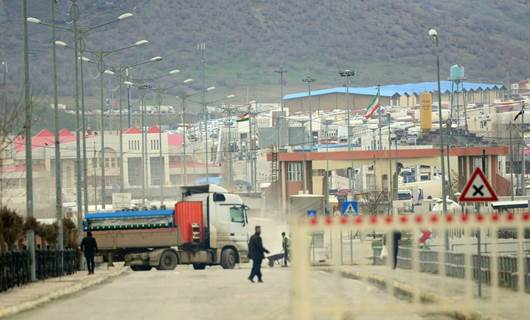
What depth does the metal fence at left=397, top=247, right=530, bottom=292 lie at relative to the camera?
52.6 feet

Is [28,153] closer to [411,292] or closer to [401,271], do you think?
[401,271]

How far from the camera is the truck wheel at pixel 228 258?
173ft

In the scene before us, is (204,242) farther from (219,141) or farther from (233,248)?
(219,141)

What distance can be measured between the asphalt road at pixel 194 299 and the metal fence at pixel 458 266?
461mm

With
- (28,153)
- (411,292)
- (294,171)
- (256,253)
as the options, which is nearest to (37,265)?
(28,153)

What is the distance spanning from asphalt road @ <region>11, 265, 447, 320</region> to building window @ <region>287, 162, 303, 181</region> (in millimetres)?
83034

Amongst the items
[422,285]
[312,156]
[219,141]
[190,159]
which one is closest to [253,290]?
[422,285]

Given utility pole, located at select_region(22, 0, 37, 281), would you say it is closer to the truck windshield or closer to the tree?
the tree

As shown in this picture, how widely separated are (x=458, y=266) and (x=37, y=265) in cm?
2295

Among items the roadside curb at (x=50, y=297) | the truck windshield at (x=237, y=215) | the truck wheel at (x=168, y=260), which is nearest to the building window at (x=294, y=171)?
the truck windshield at (x=237, y=215)

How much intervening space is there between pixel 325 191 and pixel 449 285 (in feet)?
293

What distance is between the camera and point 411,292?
15.7m

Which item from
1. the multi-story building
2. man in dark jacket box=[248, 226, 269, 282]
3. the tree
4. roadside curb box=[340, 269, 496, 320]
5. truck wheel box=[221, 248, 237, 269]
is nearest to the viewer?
roadside curb box=[340, 269, 496, 320]

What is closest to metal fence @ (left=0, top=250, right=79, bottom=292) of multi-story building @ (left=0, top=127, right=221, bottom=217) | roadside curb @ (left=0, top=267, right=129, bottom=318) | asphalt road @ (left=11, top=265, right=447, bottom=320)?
roadside curb @ (left=0, top=267, right=129, bottom=318)
